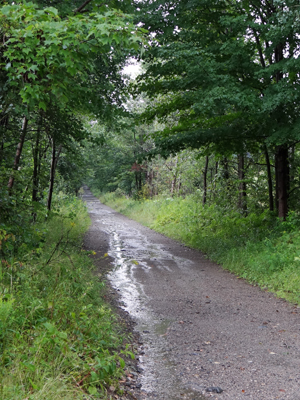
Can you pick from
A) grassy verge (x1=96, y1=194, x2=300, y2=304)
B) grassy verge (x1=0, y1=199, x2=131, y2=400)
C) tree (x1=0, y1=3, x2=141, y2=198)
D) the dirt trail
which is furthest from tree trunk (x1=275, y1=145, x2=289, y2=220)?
tree (x1=0, y1=3, x2=141, y2=198)

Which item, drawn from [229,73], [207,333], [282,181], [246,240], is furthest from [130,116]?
[207,333]

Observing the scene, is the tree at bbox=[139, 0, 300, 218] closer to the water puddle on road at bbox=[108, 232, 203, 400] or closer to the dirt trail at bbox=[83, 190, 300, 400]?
the dirt trail at bbox=[83, 190, 300, 400]

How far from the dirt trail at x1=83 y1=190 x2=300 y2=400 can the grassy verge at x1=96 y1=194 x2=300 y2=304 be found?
0.50 m

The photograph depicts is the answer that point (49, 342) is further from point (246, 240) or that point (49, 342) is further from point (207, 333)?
point (246, 240)

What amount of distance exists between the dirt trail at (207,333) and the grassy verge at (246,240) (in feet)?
1.64

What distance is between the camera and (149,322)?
581 centimetres

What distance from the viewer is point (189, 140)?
10641mm

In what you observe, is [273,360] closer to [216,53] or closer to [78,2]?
[78,2]

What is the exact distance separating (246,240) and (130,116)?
5.46m

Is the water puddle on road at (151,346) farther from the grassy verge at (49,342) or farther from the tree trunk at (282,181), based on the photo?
the tree trunk at (282,181)

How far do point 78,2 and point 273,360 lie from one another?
775 centimetres

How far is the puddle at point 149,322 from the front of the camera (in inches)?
149

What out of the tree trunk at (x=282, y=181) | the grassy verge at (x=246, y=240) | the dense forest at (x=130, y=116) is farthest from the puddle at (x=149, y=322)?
the tree trunk at (x=282, y=181)

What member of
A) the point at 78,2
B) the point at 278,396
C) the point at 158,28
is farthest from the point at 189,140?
the point at 278,396
